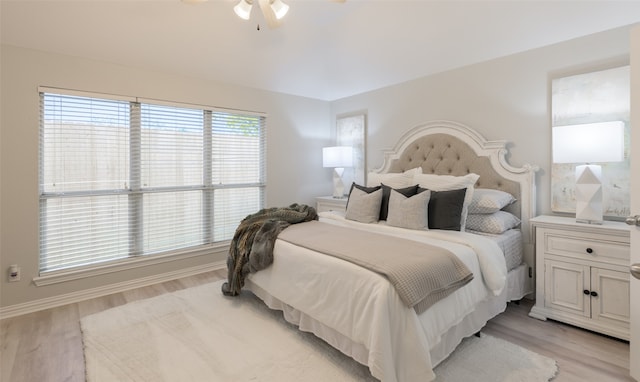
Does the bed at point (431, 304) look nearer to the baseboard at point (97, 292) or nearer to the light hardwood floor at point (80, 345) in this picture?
the light hardwood floor at point (80, 345)

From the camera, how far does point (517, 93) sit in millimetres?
2912

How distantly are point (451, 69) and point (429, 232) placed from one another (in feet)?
6.47

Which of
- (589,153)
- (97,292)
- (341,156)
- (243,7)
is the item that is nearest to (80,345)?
(97,292)

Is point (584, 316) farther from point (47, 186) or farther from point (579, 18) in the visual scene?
point (47, 186)

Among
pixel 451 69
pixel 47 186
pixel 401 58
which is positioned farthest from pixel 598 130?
pixel 47 186

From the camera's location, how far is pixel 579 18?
241 cm

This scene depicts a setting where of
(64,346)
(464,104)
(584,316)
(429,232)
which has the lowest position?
(64,346)

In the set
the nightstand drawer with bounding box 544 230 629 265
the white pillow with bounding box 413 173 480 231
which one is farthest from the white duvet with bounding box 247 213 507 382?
the nightstand drawer with bounding box 544 230 629 265

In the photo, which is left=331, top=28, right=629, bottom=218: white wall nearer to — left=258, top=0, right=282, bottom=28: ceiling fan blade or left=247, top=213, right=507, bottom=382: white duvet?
left=247, top=213, right=507, bottom=382: white duvet

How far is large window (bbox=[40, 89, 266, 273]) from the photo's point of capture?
2.88 meters

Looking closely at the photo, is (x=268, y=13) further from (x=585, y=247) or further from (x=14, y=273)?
(x=14, y=273)

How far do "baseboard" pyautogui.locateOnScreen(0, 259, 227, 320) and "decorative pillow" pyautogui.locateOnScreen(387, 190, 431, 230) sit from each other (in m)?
2.34

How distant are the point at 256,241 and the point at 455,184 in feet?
5.77

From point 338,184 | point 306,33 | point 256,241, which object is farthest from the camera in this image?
point 338,184
